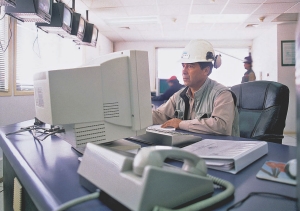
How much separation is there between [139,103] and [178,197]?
19.1 inches

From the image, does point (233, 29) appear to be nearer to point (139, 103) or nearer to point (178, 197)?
point (139, 103)

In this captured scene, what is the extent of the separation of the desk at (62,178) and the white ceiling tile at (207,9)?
362cm

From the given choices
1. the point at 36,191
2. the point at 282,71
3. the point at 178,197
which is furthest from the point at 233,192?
the point at 282,71

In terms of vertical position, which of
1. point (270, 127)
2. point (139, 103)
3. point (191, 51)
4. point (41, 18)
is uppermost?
point (41, 18)

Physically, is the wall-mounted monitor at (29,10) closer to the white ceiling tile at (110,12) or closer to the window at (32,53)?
the window at (32,53)

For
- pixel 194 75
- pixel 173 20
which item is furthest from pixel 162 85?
pixel 194 75

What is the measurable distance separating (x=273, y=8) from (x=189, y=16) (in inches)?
57.6

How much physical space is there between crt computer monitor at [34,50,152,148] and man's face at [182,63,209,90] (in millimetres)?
902

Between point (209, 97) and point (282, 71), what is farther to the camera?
point (282, 71)

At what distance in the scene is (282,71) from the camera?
528cm

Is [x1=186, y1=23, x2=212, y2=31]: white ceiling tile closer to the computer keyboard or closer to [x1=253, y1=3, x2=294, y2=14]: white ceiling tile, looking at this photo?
[x1=253, y1=3, x2=294, y2=14]: white ceiling tile

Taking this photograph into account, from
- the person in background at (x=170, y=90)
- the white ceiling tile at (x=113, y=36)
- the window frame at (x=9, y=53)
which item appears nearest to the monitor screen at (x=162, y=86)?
the person in background at (x=170, y=90)

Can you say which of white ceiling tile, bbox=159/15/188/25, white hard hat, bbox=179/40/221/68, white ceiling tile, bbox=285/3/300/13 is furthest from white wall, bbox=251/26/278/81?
white hard hat, bbox=179/40/221/68

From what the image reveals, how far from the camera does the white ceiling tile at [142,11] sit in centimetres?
415
